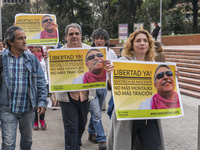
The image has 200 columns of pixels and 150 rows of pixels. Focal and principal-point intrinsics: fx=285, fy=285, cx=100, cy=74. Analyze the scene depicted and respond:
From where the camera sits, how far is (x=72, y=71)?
153 inches

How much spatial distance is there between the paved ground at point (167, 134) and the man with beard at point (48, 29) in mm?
1997

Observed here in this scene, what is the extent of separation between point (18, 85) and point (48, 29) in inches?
111

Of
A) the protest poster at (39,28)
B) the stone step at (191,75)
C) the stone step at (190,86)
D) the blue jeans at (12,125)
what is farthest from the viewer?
the stone step at (191,75)

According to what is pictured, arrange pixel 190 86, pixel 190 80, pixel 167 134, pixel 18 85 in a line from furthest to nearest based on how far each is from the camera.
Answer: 1. pixel 190 80
2. pixel 190 86
3. pixel 167 134
4. pixel 18 85

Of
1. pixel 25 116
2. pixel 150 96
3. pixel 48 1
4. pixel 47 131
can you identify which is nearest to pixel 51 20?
pixel 47 131

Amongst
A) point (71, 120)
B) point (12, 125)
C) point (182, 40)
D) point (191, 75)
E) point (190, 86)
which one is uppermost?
point (182, 40)

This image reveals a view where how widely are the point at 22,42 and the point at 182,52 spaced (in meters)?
13.2

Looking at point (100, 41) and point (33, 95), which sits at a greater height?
point (100, 41)

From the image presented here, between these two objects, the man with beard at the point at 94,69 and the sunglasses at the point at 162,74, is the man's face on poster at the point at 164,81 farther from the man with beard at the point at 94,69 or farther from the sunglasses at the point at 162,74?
the man with beard at the point at 94,69

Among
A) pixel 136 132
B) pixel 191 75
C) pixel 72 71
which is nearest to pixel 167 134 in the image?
pixel 136 132

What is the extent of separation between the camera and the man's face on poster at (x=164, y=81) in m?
3.23

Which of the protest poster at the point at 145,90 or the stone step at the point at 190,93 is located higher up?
the protest poster at the point at 145,90

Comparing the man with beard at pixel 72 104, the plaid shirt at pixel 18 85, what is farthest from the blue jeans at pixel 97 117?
the plaid shirt at pixel 18 85

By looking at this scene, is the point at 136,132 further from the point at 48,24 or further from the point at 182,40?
the point at 182,40
